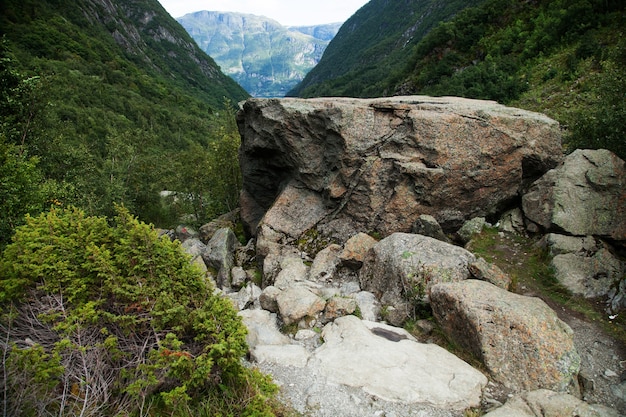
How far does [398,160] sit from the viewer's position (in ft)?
53.0

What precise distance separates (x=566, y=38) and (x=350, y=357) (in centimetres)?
5065

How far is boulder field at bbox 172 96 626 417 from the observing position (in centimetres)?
788

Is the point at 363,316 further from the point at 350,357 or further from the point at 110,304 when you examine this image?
the point at 110,304

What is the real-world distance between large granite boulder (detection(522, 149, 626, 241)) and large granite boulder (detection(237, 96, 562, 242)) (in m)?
1.88

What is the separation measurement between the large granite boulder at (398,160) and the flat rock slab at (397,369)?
7.41 meters

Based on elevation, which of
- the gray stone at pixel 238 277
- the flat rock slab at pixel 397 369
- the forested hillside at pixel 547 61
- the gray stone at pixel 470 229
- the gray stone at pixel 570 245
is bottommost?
the gray stone at pixel 238 277

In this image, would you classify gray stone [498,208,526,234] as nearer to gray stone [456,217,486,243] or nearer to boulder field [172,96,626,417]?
boulder field [172,96,626,417]

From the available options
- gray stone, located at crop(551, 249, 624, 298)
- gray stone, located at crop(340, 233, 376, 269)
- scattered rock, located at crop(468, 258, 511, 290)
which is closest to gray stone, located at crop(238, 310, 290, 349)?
gray stone, located at crop(340, 233, 376, 269)

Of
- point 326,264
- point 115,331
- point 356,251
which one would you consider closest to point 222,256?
point 326,264

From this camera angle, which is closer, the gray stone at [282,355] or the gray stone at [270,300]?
the gray stone at [282,355]

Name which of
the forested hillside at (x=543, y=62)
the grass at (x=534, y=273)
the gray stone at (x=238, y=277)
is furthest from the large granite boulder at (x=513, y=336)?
the gray stone at (x=238, y=277)

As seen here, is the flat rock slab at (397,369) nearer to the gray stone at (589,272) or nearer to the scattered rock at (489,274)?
the scattered rock at (489,274)

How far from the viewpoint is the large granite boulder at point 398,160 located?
51.4 feet

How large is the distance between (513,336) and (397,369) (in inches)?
120
